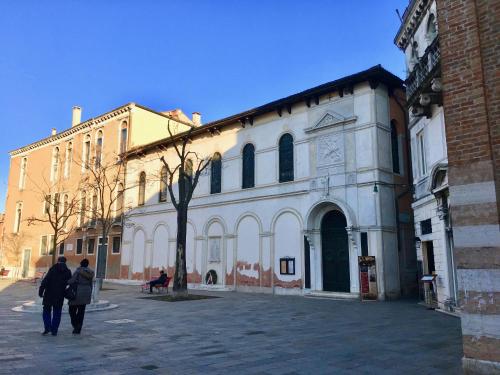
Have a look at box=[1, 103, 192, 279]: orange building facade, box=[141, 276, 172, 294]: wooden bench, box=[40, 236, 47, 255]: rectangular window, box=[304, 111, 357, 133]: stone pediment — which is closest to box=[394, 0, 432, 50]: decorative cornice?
box=[304, 111, 357, 133]: stone pediment

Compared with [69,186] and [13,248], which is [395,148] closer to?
[69,186]

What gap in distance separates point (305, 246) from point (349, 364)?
44.6 feet

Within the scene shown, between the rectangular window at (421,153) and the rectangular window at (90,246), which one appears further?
the rectangular window at (90,246)

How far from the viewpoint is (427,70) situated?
13312 mm

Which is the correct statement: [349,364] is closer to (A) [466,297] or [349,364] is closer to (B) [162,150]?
(A) [466,297]

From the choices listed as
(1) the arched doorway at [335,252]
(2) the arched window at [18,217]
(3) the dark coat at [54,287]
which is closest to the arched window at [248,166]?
(1) the arched doorway at [335,252]

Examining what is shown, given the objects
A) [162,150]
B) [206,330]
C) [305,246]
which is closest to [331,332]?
[206,330]

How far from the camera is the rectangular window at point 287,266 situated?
2072 cm

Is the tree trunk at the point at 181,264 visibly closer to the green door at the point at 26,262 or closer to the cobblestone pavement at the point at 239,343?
the cobblestone pavement at the point at 239,343

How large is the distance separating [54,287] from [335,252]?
13.2 metres

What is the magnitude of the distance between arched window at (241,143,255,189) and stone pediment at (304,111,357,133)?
3951mm

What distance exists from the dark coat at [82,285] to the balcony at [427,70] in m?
10.2

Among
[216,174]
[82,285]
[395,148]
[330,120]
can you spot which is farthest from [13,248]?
[395,148]

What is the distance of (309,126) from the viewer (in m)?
21.2
